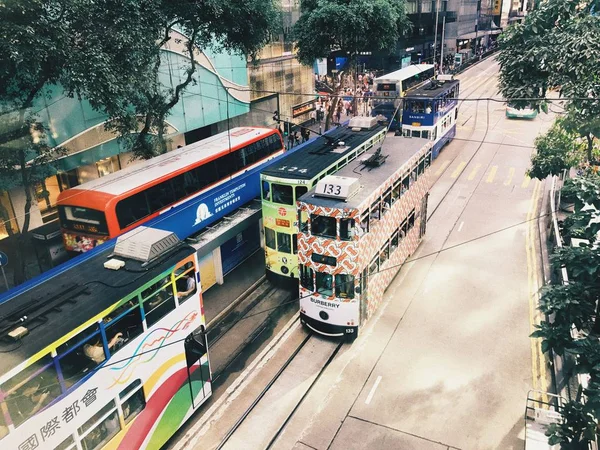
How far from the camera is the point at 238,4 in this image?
17.7 m

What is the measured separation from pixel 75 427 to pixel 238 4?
15.2 metres

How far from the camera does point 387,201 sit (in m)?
14.0

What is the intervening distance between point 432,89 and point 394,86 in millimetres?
2420

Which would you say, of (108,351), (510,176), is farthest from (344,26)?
(108,351)

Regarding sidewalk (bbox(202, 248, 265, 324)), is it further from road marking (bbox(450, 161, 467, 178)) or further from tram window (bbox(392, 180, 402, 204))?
road marking (bbox(450, 161, 467, 178))

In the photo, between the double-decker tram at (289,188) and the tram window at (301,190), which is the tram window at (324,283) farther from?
the tram window at (301,190)

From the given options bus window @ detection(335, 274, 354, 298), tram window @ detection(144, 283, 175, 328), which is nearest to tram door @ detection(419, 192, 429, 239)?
bus window @ detection(335, 274, 354, 298)

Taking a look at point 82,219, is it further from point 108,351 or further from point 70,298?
point 108,351

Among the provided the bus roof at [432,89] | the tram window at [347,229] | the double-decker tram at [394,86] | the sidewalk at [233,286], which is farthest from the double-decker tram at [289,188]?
the bus roof at [432,89]

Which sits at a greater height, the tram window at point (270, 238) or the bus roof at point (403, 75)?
the bus roof at point (403, 75)

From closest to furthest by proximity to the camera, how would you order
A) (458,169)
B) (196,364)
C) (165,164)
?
(196,364) → (165,164) → (458,169)

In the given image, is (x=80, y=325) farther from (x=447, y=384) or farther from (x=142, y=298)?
(x=447, y=384)

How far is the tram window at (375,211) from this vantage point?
12778 mm

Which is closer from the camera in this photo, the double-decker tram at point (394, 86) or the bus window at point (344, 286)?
the bus window at point (344, 286)
